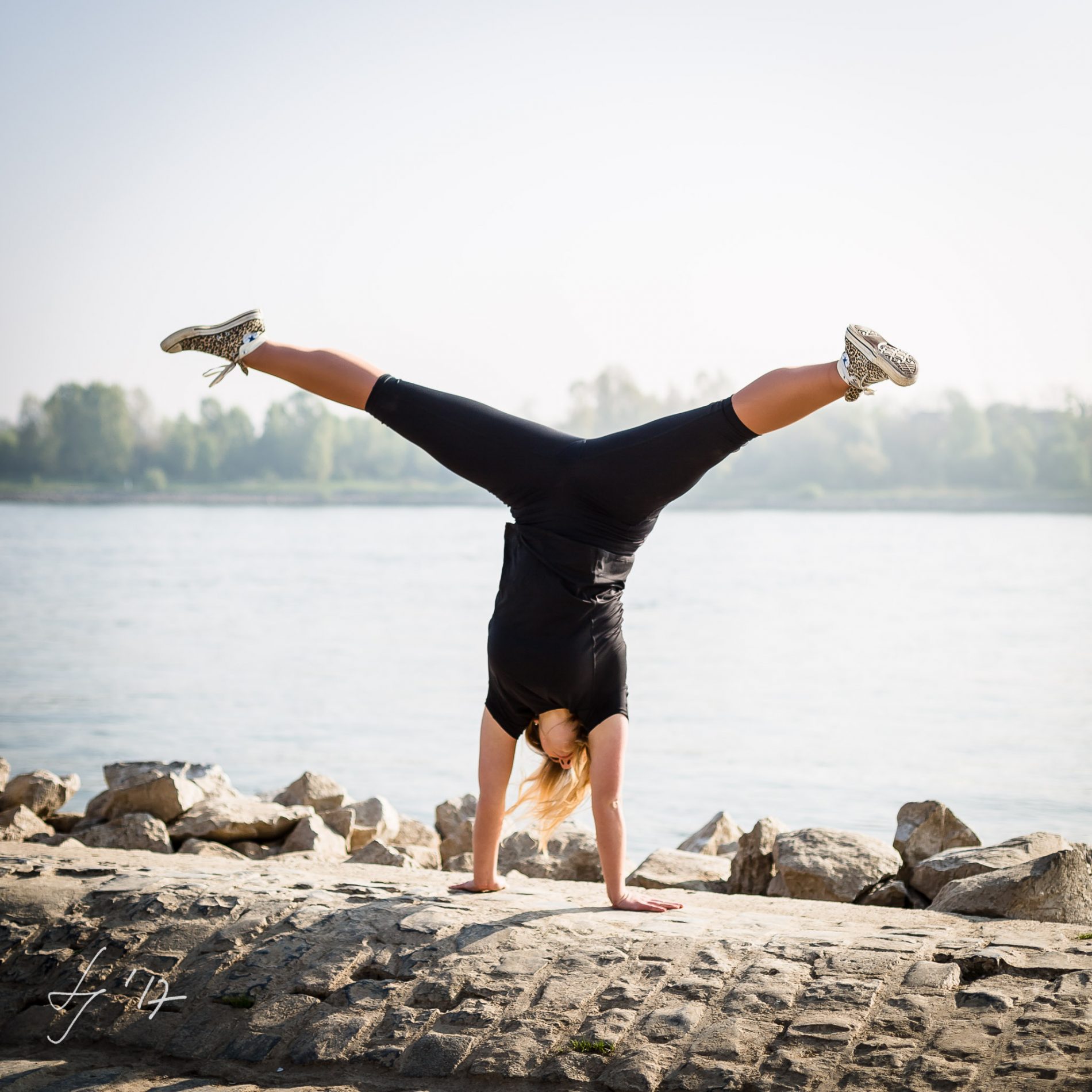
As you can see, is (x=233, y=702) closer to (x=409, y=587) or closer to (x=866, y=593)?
(x=409, y=587)

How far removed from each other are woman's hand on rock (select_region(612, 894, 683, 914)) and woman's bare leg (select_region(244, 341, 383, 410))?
6.34 feet

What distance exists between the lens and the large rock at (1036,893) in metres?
3.96

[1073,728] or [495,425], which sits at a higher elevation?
[495,425]

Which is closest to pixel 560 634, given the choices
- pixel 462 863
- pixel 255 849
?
pixel 462 863

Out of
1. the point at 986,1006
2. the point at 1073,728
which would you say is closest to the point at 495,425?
the point at 986,1006

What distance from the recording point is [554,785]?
14.1 ft

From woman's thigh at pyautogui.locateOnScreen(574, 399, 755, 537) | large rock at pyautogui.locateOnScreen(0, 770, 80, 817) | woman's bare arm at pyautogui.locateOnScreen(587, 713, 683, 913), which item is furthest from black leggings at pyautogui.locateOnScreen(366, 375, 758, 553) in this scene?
large rock at pyautogui.locateOnScreen(0, 770, 80, 817)

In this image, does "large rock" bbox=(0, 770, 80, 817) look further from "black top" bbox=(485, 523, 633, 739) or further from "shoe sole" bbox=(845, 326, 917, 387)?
"shoe sole" bbox=(845, 326, 917, 387)

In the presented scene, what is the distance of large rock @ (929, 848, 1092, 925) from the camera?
3957 millimetres

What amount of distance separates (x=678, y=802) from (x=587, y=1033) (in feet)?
22.5

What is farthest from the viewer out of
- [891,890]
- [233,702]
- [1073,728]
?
[233,702]

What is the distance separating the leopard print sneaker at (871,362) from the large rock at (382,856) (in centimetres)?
343

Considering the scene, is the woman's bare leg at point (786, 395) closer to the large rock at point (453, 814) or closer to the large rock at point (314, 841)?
the large rock at point (314, 841)

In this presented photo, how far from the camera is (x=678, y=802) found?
9820 mm
